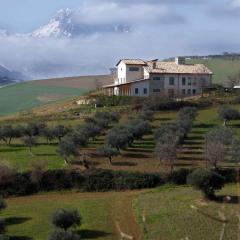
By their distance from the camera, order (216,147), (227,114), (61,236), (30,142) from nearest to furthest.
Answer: (61,236) < (216,147) < (30,142) < (227,114)

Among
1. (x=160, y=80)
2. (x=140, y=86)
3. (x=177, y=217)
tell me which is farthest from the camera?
(x=160, y=80)

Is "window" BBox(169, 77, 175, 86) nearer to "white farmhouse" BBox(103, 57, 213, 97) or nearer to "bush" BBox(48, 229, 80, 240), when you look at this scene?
"white farmhouse" BBox(103, 57, 213, 97)

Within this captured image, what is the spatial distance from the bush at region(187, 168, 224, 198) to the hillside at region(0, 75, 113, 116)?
6374 cm

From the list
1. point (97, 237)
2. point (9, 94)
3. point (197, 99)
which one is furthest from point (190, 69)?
point (97, 237)

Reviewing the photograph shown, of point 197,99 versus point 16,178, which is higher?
point 197,99

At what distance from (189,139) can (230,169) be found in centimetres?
1455

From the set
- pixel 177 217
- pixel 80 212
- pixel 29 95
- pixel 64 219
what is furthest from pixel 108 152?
pixel 29 95

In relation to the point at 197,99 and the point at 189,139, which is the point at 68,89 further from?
the point at 189,139

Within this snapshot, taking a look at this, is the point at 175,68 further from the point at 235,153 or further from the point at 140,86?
the point at 235,153

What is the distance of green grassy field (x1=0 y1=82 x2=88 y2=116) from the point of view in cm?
10925

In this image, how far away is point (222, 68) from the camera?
5797 inches

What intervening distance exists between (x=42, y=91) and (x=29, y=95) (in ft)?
16.6

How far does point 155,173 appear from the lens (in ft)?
172

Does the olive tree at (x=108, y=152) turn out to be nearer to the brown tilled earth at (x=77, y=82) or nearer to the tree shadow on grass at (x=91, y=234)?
the tree shadow on grass at (x=91, y=234)
